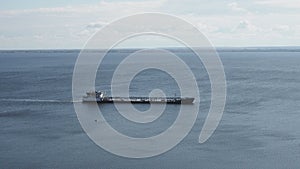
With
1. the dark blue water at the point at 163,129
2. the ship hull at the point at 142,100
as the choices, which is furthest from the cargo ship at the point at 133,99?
the dark blue water at the point at 163,129

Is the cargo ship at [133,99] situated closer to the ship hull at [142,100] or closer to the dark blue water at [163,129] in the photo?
the ship hull at [142,100]

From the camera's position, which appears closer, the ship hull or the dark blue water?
the dark blue water

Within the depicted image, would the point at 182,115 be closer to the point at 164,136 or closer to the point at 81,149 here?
the point at 164,136

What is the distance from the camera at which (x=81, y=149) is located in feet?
82.3

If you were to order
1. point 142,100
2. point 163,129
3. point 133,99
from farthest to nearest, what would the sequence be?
1. point 133,99
2. point 142,100
3. point 163,129

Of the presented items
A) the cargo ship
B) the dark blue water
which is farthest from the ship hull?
the dark blue water

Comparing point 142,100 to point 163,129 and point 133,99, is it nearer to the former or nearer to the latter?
point 133,99

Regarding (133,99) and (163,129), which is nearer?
(163,129)

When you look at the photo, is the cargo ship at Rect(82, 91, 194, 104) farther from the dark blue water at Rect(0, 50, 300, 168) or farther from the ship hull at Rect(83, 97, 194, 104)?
the dark blue water at Rect(0, 50, 300, 168)

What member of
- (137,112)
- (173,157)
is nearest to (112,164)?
(173,157)

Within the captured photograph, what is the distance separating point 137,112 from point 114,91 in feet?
43.5

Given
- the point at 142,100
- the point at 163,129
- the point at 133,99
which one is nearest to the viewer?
the point at 163,129

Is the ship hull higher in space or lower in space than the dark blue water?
higher

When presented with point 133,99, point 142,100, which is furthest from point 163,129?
point 133,99
